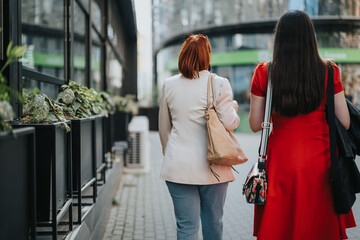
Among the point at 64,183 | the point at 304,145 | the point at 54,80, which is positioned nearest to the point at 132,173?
the point at 54,80

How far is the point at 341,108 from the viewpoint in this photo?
2559mm

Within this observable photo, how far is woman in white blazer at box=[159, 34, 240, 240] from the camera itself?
285 centimetres

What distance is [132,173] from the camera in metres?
9.34

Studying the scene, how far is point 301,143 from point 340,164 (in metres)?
0.25

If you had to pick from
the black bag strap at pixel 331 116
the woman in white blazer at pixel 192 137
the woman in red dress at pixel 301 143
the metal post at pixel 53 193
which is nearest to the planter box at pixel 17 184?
the metal post at pixel 53 193

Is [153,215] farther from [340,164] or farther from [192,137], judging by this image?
[340,164]

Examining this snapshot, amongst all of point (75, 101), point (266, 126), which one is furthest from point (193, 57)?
point (75, 101)

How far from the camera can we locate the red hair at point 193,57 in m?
2.88

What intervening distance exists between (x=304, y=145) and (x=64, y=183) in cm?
180

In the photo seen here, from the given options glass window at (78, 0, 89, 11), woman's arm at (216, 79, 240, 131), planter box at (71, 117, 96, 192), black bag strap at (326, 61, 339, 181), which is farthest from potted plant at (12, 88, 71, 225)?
glass window at (78, 0, 89, 11)

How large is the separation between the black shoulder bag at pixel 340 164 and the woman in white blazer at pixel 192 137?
666 mm

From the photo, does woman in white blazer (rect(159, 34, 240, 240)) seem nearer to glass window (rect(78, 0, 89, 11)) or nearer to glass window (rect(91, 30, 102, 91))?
glass window (rect(78, 0, 89, 11))

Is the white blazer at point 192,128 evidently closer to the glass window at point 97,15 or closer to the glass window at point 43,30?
the glass window at point 43,30

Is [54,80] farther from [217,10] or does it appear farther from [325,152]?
[217,10]
